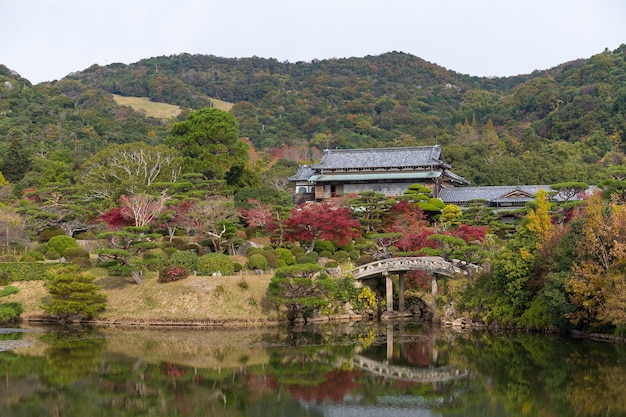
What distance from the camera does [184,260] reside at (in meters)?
38.9

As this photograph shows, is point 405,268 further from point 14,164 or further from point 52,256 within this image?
point 14,164

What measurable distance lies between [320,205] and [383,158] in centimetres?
1429

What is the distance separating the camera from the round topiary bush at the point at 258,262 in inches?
1564

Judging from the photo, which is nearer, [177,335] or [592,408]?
[592,408]

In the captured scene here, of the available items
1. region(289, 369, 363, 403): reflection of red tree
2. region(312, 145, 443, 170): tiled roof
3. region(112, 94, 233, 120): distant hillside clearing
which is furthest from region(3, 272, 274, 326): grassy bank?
region(112, 94, 233, 120): distant hillside clearing

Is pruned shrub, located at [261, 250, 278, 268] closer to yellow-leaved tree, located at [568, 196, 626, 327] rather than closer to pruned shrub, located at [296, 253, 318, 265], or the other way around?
pruned shrub, located at [296, 253, 318, 265]

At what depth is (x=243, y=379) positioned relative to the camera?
24828 millimetres

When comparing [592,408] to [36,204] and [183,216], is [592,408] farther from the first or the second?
[36,204]

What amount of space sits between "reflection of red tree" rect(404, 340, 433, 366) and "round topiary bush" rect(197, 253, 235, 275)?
41.4 feet

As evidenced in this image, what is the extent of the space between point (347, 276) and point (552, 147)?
4721cm

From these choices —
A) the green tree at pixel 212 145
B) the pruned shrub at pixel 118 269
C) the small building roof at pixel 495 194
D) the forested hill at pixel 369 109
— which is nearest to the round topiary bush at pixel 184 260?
the pruned shrub at pixel 118 269

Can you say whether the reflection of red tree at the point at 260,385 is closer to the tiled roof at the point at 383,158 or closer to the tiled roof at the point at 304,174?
the tiled roof at the point at 383,158

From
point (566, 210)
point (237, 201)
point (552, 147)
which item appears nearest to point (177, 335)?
point (237, 201)

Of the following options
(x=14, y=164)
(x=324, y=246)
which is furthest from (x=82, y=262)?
(x=14, y=164)
